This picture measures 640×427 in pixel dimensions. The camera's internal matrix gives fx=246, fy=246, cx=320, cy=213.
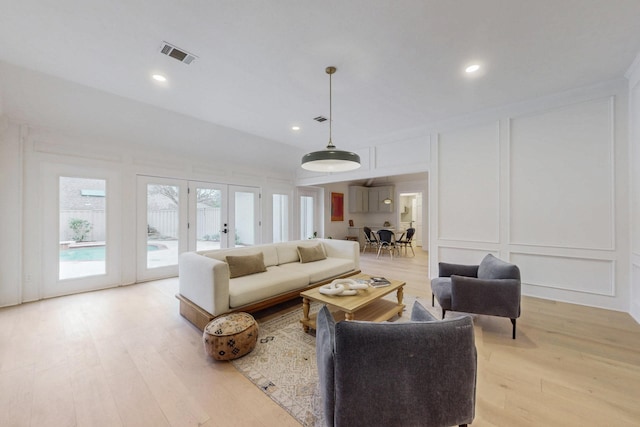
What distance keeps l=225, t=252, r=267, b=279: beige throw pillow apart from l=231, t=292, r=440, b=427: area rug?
2.34ft

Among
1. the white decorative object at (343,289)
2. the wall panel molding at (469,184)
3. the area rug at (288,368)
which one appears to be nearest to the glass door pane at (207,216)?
the area rug at (288,368)

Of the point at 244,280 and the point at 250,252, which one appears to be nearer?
the point at 244,280

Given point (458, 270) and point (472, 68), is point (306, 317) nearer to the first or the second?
point (458, 270)

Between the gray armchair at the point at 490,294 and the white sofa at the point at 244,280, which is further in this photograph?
the white sofa at the point at 244,280

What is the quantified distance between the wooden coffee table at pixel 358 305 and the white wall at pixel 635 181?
2712mm

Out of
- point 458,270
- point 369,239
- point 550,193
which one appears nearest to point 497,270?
point 458,270

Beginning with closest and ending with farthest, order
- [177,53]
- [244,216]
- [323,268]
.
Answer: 1. [177,53]
2. [323,268]
3. [244,216]

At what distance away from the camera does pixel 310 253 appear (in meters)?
4.18

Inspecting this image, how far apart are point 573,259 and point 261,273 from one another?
13.9ft

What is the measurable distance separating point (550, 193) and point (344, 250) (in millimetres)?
3122

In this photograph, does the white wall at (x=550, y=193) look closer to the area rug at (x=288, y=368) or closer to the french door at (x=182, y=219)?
the area rug at (x=288, y=368)

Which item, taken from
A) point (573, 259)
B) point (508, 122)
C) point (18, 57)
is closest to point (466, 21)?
point (508, 122)

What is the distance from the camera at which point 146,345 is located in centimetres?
234

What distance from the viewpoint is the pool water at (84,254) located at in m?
3.77
